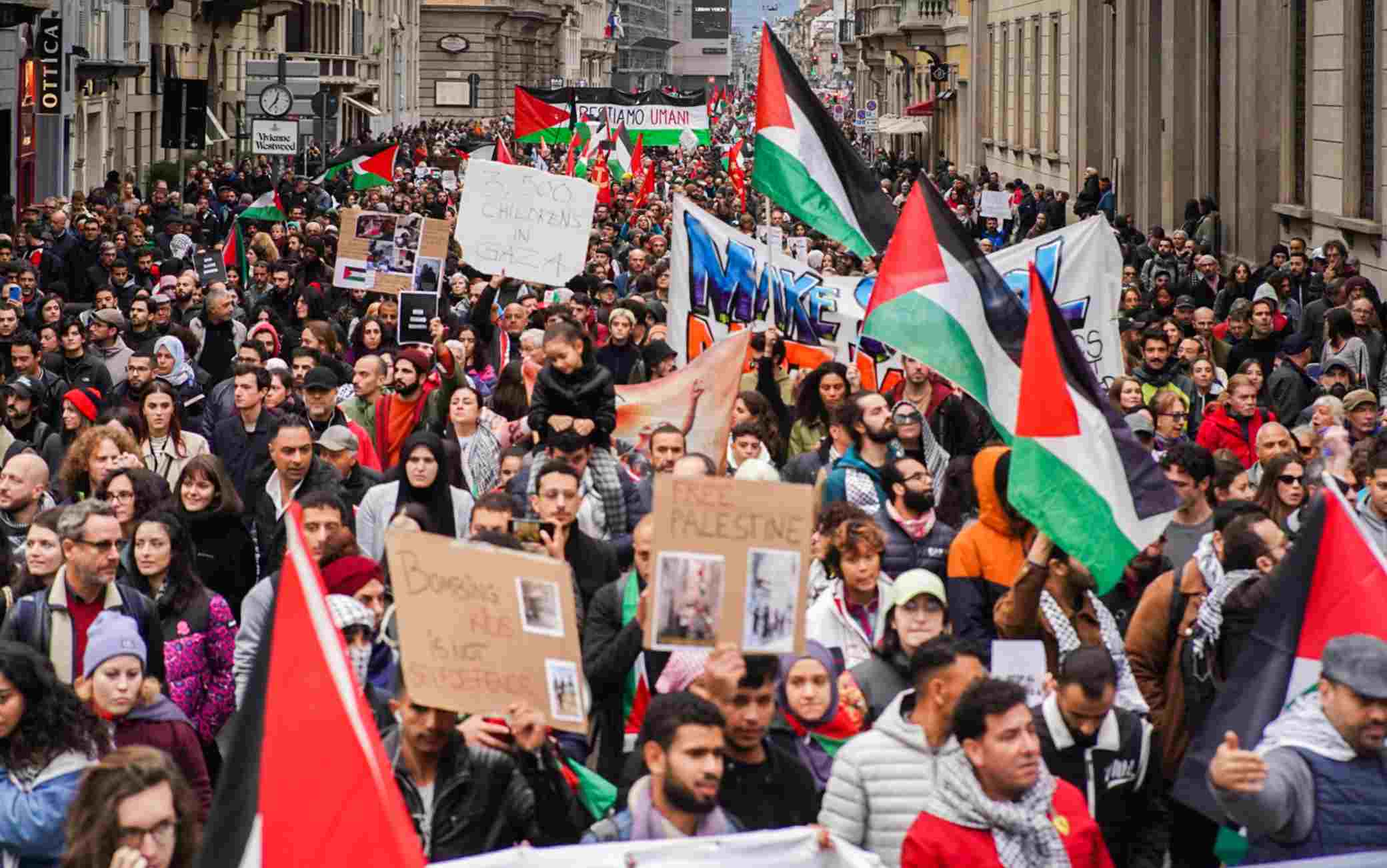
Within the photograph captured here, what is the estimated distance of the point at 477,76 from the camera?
96688 millimetres

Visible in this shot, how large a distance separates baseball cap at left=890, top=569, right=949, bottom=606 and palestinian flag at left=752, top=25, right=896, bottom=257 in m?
6.14

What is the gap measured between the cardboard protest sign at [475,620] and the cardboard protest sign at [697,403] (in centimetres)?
547

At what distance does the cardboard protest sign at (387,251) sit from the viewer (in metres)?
16.8

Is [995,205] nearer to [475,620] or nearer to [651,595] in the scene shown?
[651,595]

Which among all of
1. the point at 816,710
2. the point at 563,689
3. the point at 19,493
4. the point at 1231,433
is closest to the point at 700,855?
the point at 563,689

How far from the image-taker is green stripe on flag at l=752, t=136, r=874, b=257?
12867 millimetres

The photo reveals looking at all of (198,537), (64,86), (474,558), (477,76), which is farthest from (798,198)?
(477,76)

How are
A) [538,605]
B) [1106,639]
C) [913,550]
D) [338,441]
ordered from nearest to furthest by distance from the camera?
[538,605] < [1106,639] < [913,550] < [338,441]

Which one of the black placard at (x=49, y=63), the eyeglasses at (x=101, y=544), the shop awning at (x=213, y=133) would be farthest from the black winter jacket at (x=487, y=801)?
the shop awning at (x=213, y=133)

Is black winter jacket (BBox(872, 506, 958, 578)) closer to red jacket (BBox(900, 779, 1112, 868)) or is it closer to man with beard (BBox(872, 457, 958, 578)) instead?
man with beard (BBox(872, 457, 958, 578))

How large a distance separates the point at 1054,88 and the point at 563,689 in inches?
1585

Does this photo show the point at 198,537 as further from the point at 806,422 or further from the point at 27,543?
the point at 806,422

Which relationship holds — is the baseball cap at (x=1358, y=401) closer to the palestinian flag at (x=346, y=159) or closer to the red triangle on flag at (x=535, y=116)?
the palestinian flag at (x=346, y=159)

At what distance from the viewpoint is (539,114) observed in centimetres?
3559
